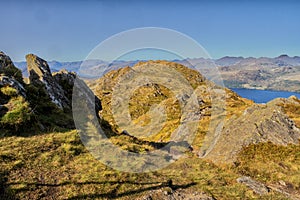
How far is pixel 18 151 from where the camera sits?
43.2 ft

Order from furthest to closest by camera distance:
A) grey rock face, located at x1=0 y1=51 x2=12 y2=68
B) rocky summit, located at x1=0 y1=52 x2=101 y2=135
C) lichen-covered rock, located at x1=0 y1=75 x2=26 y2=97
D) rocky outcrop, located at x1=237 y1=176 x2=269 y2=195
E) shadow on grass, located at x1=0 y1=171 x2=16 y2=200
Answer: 1. grey rock face, located at x1=0 y1=51 x2=12 y2=68
2. lichen-covered rock, located at x1=0 y1=75 x2=26 y2=97
3. rocky summit, located at x1=0 y1=52 x2=101 y2=135
4. rocky outcrop, located at x1=237 y1=176 x2=269 y2=195
5. shadow on grass, located at x1=0 y1=171 x2=16 y2=200

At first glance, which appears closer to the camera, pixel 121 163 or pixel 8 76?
pixel 121 163

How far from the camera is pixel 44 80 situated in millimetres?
24203

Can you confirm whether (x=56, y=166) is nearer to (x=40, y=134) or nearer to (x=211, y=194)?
(x=40, y=134)

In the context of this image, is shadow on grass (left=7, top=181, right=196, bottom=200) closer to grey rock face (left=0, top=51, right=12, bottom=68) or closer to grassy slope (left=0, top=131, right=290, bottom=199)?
grassy slope (left=0, top=131, right=290, bottom=199)

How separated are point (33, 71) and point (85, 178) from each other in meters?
18.1

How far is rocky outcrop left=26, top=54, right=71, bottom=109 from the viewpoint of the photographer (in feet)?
76.5

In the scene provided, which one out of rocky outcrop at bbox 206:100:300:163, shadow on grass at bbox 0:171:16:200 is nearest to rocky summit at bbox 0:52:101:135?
shadow on grass at bbox 0:171:16:200

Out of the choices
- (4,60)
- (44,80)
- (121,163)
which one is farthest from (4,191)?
(4,60)

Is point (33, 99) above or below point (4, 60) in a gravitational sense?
below

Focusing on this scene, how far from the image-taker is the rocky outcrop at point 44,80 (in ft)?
76.5

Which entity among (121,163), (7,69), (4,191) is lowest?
(121,163)

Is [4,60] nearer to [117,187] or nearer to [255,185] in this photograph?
[117,187]

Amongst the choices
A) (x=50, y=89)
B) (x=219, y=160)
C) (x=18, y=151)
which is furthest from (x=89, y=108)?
(x=219, y=160)
